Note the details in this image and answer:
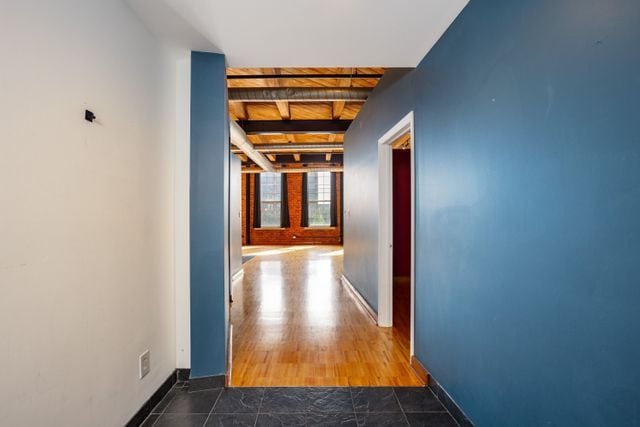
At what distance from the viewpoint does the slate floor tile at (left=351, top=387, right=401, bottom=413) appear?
211 cm

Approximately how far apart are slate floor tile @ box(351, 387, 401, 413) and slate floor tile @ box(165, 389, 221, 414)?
40.1 inches

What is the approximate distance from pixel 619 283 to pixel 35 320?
2097 mm

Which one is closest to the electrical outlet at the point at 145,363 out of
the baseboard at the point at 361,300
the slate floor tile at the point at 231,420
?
the slate floor tile at the point at 231,420

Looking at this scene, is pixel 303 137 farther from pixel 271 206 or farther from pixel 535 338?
pixel 535 338

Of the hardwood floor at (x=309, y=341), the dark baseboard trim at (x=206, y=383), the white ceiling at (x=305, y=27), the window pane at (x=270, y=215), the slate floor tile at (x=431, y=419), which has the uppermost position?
the white ceiling at (x=305, y=27)

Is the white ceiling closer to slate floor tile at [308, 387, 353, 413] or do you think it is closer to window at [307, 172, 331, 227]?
slate floor tile at [308, 387, 353, 413]

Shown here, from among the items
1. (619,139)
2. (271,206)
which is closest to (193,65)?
(619,139)

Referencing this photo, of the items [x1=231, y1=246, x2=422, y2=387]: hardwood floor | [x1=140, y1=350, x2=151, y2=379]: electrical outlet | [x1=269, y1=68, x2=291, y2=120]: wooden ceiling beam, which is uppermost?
[x1=269, y1=68, x2=291, y2=120]: wooden ceiling beam

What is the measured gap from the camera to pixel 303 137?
7816mm

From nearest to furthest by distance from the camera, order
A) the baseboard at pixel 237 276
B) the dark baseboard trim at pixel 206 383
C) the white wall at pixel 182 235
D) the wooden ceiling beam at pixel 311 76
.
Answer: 1. the dark baseboard trim at pixel 206 383
2. the white wall at pixel 182 235
3. the wooden ceiling beam at pixel 311 76
4. the baseboard at pixel 237 276


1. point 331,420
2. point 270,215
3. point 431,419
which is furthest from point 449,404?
point 270,215

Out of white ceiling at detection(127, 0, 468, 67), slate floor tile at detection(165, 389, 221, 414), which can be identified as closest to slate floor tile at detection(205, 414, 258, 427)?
slate floor tile at detection(165, 389, 221, 414)

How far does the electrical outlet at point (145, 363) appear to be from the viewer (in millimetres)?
1993

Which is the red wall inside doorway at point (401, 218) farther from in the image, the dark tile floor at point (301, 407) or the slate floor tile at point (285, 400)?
the slate floor tile at point (285, 400)
